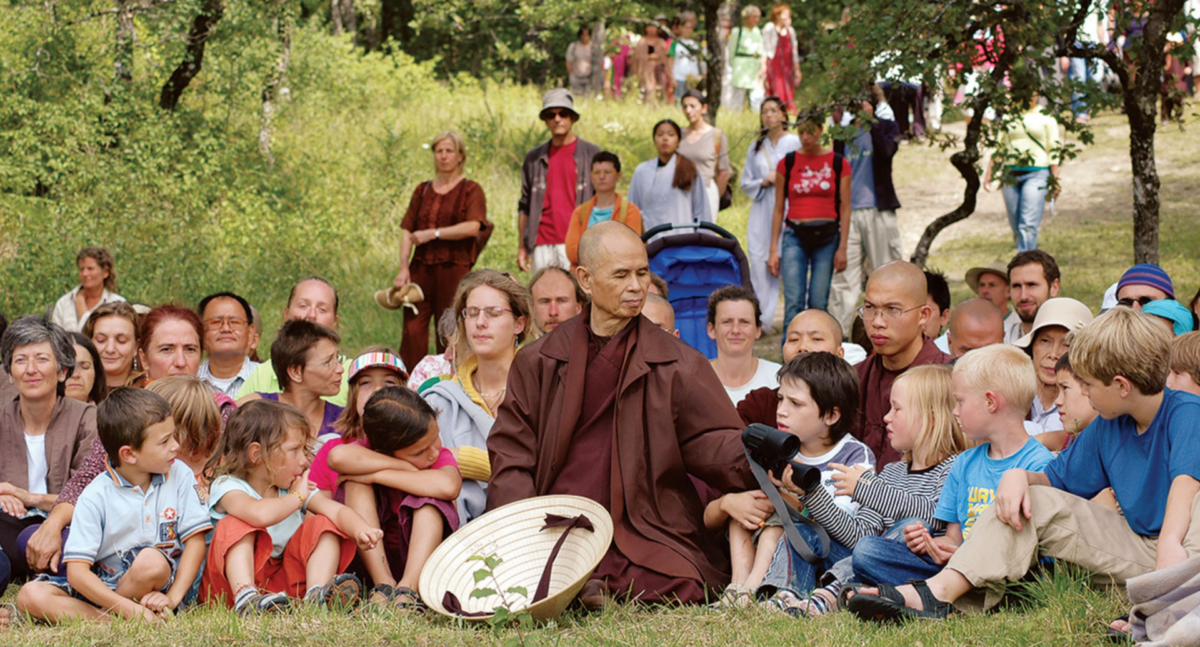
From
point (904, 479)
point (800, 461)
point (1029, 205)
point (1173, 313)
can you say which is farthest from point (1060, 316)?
point (1029, 205)

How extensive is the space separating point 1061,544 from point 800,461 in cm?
119

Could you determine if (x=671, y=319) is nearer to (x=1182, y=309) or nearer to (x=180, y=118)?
(x=1182, y=309)

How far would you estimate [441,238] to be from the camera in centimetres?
937

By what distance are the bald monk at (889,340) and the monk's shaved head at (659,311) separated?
45.4 inches

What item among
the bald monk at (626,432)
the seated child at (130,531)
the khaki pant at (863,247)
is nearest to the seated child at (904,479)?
the bald monk at (626,432)

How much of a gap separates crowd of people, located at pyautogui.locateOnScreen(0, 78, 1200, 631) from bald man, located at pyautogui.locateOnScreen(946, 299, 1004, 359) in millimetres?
32

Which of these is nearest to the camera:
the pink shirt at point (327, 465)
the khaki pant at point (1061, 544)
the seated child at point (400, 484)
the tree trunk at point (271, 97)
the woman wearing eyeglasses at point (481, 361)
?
the khaki pant at point (1061, 544)

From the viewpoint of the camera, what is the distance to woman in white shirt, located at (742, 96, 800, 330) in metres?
10.3

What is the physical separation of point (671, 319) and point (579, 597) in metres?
2.43

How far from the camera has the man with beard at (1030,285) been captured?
6980 millimetres

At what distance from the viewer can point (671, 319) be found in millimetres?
6695

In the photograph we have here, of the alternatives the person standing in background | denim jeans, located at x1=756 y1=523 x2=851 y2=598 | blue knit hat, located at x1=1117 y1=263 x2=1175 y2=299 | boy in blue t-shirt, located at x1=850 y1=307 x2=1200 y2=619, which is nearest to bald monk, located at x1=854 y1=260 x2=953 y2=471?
denim jeans, located at x1=756 y1=523 x2=851 y2=598

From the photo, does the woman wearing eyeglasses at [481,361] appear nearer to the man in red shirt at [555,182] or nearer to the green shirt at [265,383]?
the green shirt at [265,383]

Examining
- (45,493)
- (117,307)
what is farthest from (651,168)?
(45,493)
